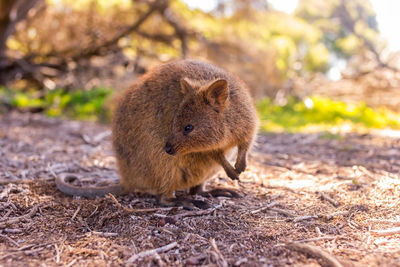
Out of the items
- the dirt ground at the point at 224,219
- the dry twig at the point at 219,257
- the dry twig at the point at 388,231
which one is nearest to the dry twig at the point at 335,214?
the dirt ground at the point at 224,219

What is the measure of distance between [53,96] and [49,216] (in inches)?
287

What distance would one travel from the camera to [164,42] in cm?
1098

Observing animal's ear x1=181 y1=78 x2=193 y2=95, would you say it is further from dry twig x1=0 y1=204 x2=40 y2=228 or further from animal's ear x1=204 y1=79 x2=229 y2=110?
dry twig x1=0 y1=204 x2=40 y2=228

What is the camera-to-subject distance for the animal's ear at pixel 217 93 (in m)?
3.33

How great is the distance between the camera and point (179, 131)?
3416 mm

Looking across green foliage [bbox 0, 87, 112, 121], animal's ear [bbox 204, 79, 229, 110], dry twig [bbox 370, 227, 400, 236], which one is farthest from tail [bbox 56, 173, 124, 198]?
green foliage [bbox 0, 87, 112, 121]

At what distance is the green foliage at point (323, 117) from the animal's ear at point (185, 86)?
505 cm

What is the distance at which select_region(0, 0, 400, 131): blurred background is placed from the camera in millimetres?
10117

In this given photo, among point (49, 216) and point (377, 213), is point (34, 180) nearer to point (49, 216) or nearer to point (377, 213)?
point (49, 216)

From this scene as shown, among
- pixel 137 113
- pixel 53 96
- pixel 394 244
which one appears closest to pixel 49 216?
pixel 137 113

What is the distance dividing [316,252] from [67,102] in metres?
8.41

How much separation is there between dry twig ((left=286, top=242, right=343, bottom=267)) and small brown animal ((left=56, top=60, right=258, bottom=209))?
4.08 ft

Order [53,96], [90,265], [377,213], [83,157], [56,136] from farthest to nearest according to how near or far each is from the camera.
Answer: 1. [53,96]
2. [56,136]
3. [83,157]
4. [377,213]
5. [90,265]

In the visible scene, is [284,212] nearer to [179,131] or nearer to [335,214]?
[335,214]
